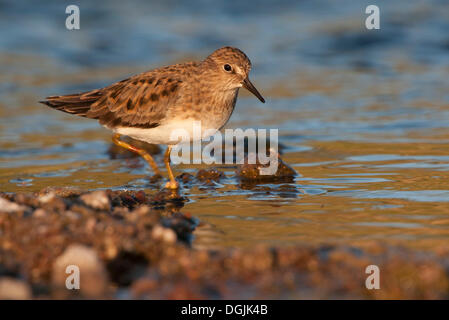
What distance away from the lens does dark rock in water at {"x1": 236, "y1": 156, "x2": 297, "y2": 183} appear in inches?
292

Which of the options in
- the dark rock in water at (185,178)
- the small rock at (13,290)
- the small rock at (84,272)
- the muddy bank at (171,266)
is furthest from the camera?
the dark rock in water at (185,178)

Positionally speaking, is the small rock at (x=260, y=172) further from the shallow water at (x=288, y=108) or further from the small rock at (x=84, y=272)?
the small rock at (x=84, y=272)

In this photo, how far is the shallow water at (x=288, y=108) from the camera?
19.4ft

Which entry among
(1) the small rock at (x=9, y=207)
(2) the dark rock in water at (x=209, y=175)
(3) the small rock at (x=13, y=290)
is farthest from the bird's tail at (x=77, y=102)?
(3) the small rock at (x=13, y=290)

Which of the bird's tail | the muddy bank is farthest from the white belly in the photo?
the muddy bank

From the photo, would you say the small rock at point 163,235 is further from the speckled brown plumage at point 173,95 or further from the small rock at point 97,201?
the speckled brown plumage at point 173,95

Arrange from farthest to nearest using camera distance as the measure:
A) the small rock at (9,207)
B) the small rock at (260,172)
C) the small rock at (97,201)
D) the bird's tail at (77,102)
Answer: the bird's tail at (77,102), the small rock at (260,172), the small rock at (97,201), the small rock at (9,207)

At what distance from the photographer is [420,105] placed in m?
11.3

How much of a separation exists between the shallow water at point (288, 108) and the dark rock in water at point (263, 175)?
13cm

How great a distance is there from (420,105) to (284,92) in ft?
9.45

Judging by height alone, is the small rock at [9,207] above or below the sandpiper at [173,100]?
below

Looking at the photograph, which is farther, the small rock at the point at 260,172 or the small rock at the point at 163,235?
the small rock at the point at 260,172

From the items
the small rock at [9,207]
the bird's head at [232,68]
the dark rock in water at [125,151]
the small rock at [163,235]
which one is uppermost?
the bird's head at [232,68]
